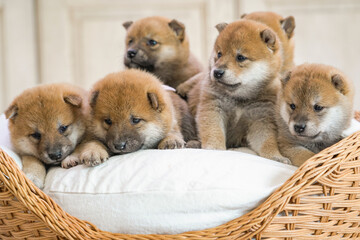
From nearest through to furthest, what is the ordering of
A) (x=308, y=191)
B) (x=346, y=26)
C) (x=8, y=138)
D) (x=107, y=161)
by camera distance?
(x=308, y=191) < (x=107, y=161) < (x=8, y=138) < (x=346, y=26)

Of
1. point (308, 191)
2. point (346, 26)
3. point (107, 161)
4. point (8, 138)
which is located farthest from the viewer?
point (346, 26)

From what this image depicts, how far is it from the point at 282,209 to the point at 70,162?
34.0 inches

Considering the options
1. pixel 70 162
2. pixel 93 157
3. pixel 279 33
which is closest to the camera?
pixel 93 157

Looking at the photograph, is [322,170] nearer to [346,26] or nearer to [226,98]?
[226,98]

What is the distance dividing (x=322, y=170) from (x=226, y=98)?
2.58ft

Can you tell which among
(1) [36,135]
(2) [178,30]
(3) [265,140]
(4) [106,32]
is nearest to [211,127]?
(3) [265,140]

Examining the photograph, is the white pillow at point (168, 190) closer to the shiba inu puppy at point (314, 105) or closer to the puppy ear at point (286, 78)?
the shiba inu puppy at point (314, 105)

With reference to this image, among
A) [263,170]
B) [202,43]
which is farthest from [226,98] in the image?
[202,43]

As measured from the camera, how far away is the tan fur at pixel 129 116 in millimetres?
1797

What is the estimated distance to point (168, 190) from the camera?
1465 millimetres

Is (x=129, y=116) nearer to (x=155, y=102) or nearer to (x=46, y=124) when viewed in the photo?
(x=155, y=102)

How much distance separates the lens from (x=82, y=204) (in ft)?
5.02

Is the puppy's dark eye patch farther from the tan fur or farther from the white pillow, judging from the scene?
the white pillow

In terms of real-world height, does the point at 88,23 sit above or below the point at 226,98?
above
